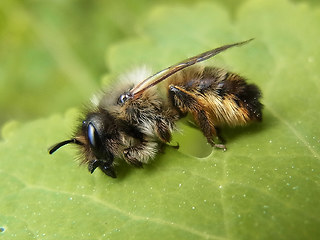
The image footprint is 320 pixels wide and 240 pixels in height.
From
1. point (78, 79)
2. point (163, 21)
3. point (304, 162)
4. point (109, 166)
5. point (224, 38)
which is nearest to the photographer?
point (304, 162)

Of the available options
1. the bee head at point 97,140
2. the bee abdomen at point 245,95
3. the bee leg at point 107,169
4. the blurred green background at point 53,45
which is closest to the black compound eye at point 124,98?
the bee head at point 97,140

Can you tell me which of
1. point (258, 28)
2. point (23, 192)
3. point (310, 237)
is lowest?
point (310, 237)

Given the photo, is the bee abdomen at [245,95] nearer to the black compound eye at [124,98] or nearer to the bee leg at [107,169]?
the black compound eye at [124,98]

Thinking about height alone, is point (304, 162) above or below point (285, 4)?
below

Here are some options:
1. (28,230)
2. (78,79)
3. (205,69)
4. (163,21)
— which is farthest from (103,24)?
(28,230)

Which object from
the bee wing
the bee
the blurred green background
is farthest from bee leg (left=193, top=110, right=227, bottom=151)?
the blurred green background

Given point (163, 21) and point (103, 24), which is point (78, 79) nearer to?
point (103, 24)

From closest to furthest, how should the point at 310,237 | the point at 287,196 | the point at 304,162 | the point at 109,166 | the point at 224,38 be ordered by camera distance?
the point at 310,237 < the point at 287,196 < the point at 304,162 < the point at 109,166 < the point at 224,38

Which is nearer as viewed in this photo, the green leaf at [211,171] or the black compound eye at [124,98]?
the green leaf at [211,171]
